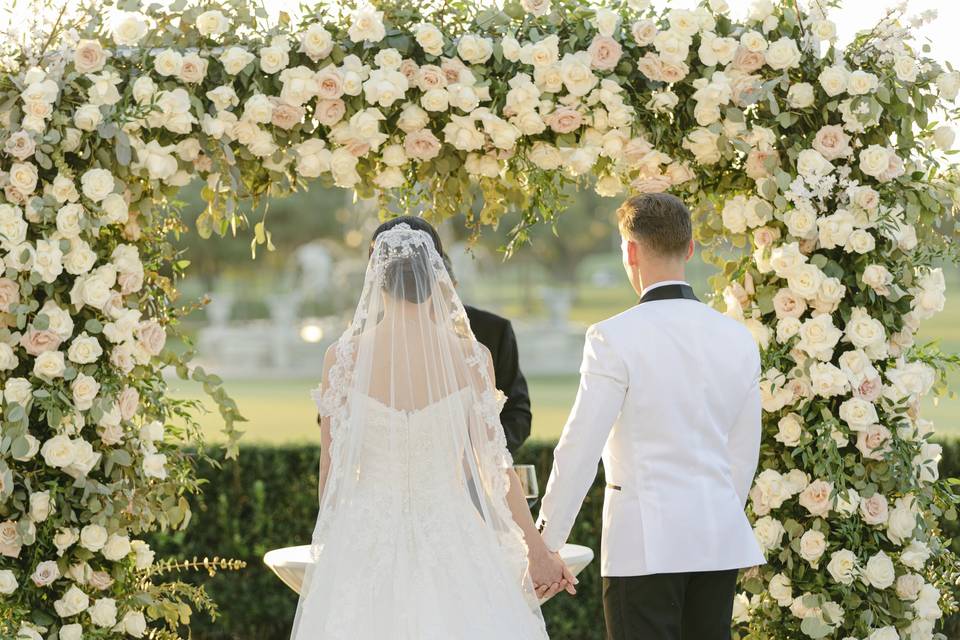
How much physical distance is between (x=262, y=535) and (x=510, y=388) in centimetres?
220

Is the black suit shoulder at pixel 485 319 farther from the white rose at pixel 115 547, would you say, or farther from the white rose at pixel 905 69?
the white rose at pixel 905 69

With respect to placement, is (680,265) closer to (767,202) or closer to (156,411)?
(767,202)

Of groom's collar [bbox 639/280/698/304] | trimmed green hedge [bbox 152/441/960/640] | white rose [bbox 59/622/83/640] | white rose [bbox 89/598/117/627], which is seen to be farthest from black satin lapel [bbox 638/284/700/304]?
trimmed green hedge [bbox 152/441/960/640]

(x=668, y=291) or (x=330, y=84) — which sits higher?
(x=330, y=84)

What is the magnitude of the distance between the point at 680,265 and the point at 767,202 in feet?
3.59

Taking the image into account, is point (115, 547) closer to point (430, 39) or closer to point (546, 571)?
point (546, 571)

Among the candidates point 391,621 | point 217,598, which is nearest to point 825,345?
point 391,621

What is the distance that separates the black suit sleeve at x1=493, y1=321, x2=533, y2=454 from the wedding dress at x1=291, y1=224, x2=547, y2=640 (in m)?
1.27

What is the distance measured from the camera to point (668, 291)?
11.6 feet

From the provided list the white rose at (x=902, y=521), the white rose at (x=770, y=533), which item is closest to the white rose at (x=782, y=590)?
the white rose at (x=770, y=533)

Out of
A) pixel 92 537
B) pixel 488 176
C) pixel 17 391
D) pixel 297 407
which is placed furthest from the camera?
pixel 297 407

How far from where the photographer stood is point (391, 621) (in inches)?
134

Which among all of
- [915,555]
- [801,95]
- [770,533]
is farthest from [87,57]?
[915,555]

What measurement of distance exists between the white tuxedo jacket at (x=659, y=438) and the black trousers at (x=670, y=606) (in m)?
0.05
